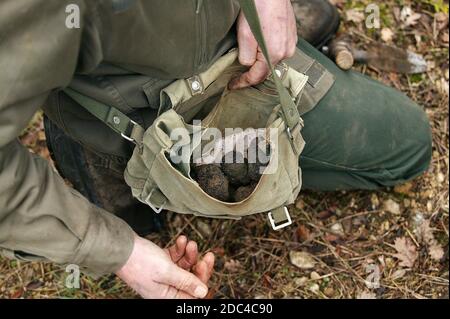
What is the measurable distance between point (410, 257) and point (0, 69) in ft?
7.66

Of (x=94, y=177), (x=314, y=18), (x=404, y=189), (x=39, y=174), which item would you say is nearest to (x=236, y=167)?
(x=39, y=174)

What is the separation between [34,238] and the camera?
1618mm

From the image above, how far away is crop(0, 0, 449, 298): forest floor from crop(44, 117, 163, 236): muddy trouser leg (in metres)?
0.29

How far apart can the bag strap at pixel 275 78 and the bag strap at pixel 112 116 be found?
0.48 metres

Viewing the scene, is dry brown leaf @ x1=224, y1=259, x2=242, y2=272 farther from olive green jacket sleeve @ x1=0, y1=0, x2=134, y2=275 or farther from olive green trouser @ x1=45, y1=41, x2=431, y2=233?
olive green jacket sleeve @ x1=0, y1=0, x2=134, y2=275

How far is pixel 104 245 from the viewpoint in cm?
173

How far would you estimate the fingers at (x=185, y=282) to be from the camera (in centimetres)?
184

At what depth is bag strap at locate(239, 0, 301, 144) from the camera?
1.54 meters

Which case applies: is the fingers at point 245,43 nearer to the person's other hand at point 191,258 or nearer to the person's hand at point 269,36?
the person's hand at point 269,36

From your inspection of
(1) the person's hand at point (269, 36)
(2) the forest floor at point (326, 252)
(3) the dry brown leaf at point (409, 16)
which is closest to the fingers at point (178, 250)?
(1) the person's hand at point (269, 36)

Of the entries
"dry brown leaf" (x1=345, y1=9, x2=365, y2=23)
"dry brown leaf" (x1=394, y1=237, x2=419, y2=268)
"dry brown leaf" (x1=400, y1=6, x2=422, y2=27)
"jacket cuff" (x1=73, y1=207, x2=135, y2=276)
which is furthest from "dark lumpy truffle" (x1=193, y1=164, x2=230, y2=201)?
"dry brown leaf" (x1=400, y1=6, x2=422, y2=27)

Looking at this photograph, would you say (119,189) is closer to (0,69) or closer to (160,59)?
(160,59)

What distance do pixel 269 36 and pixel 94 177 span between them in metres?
1.15

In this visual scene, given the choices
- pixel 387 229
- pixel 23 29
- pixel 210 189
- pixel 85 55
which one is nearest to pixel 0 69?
pixel 23 29
